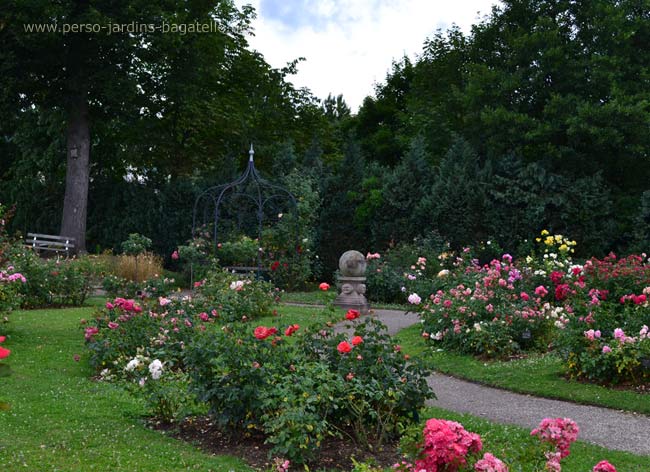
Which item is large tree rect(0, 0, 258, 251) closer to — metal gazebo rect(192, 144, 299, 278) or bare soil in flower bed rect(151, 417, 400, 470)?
metal gazebo rect(192, 144, 299, 278)

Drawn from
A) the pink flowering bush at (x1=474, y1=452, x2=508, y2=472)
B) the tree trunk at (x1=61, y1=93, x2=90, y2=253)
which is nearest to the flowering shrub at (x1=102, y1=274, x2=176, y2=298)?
the tree trunk at (x1=61, y1=93, x2=90, y2=253)

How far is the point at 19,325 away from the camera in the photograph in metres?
9.80

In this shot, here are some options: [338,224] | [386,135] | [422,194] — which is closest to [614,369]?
[422,194]

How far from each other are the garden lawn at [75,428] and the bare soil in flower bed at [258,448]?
0.12m

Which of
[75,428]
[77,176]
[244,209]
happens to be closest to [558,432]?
[75,428]

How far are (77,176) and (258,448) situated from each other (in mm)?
16491

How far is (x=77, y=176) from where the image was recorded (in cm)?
1964

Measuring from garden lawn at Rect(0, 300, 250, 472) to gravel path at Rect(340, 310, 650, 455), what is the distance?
95.5 inches

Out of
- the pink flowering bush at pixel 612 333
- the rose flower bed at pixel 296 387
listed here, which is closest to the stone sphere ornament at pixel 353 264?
the pink flowering bush at pixel 612 333

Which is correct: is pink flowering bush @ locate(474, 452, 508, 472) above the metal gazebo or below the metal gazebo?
below

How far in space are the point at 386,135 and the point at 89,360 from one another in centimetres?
2152

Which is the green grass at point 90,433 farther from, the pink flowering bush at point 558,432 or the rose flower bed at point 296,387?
the pink flowering bush at point 558,432

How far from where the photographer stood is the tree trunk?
64.1 feet

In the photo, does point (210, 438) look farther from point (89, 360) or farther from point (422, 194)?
point (422, 194)
